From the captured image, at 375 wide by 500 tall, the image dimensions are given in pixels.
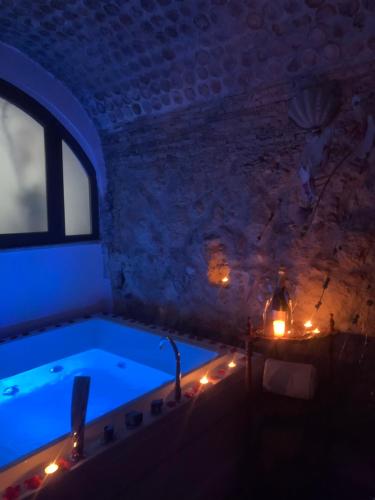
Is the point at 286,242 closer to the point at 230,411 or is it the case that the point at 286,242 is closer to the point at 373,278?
the point at 373,278

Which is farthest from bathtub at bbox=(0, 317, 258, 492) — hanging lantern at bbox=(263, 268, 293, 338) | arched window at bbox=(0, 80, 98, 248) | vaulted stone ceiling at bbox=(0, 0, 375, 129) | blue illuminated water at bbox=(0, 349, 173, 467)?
vaulted stone ceiling at bbox=(0, 0, 375, 129)

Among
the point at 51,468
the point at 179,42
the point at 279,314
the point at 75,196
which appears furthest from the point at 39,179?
the point at 51,468

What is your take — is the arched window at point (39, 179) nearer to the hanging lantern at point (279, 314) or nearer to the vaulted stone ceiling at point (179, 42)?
the vaulted stone ceiling at point (179, 42)

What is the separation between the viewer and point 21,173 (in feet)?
9.66

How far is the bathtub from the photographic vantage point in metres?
1.75

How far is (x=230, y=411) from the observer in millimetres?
1907

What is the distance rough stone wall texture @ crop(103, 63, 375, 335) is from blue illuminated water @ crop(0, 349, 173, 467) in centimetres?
44

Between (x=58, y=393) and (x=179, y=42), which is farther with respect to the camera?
(x=58, y=393)

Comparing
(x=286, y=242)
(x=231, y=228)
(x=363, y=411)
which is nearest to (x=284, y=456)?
(x=363, y=411)

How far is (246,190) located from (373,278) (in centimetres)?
84

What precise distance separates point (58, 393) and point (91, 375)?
304mm

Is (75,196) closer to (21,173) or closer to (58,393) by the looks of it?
(21,173)

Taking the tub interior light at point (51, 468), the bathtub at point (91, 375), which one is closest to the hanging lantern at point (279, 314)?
the bathtub at point (91, 375)

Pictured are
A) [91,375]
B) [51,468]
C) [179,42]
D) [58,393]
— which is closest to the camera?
[51,468]
